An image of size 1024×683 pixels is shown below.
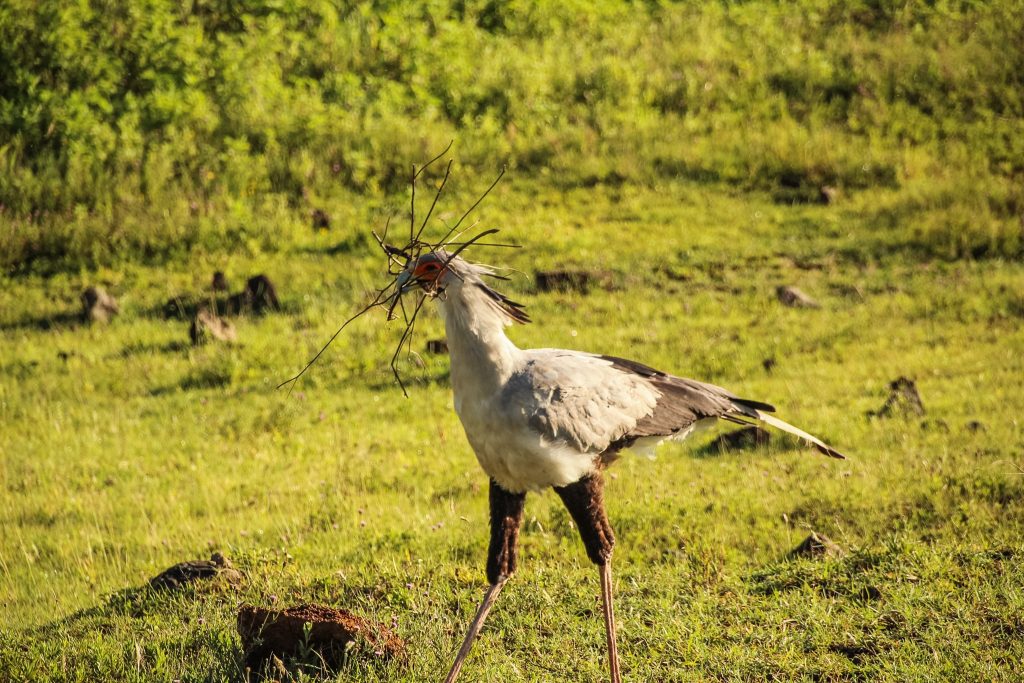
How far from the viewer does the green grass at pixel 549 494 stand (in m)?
5.04

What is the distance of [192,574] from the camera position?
5.75 m

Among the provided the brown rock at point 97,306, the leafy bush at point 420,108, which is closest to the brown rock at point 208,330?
the brown rock at point 97,306

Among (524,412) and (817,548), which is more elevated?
(524,412)

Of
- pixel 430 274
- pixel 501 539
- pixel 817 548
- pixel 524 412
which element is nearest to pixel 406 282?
pixel 430 274

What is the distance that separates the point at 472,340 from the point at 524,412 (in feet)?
1.20

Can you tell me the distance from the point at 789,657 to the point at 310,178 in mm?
9825

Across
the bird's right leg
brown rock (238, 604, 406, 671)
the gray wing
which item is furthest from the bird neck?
brown rock (238, 604, 406, 671)

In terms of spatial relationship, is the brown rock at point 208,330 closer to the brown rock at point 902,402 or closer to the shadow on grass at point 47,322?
the shadow on grass at point 47,322

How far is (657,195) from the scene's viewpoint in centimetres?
1334

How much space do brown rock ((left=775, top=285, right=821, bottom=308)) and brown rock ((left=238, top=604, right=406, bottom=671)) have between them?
6543 millimetres

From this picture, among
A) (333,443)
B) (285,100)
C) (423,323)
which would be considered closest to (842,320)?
(423,323)

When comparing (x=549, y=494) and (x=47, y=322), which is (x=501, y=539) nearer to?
(x=549, y=494)

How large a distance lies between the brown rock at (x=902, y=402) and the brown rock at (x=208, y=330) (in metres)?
5.50

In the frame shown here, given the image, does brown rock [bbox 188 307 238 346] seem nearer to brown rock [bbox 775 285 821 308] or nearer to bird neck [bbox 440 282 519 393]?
brown rock [bbox 775 285 821 308]
